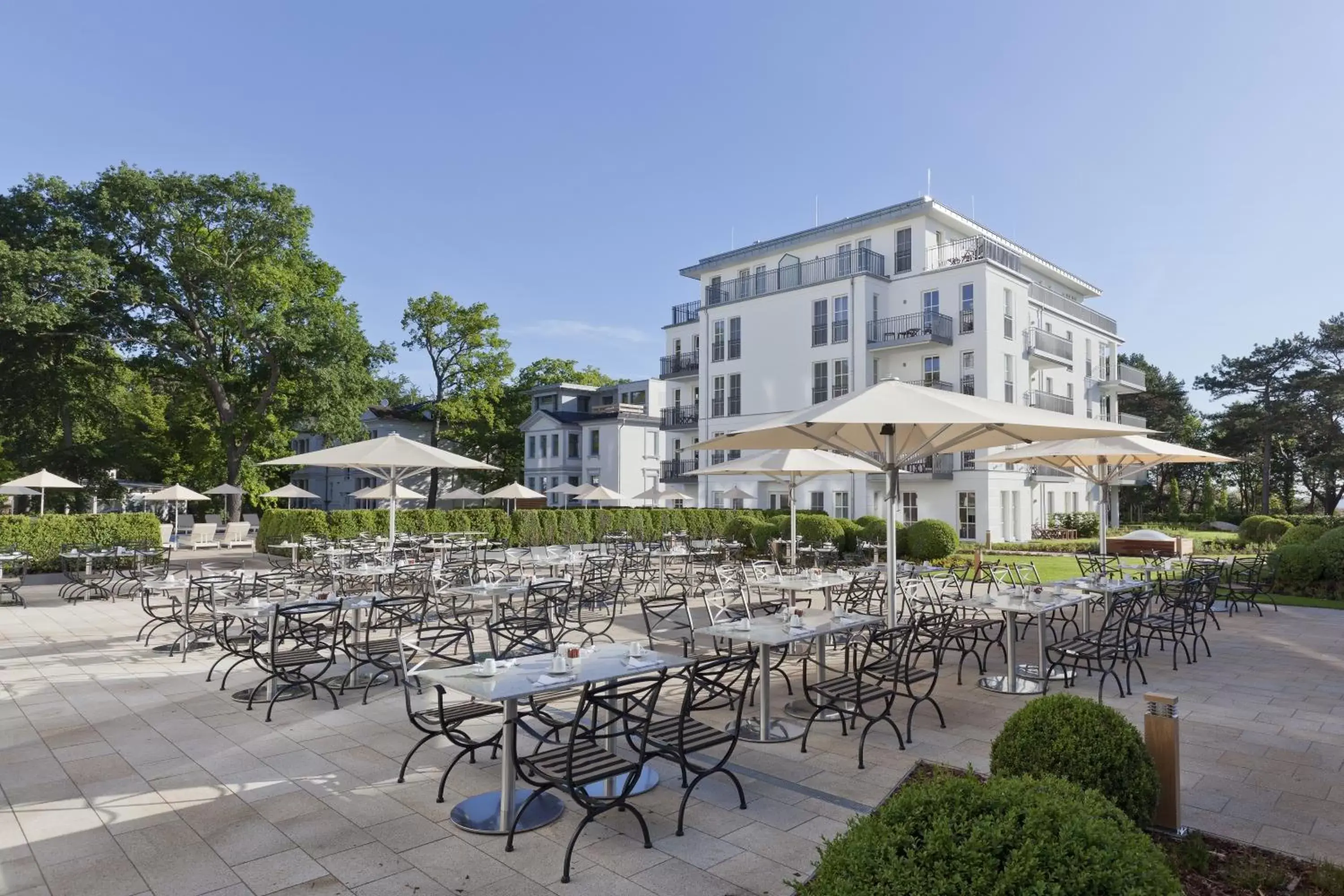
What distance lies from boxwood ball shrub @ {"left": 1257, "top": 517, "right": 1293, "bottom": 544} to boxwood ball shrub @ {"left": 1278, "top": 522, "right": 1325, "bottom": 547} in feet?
33.0

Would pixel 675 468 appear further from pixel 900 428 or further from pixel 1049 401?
pixel 900 428

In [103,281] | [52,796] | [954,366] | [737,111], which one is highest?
[737,111]

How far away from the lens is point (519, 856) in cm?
425

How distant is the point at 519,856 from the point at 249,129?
75.4ft

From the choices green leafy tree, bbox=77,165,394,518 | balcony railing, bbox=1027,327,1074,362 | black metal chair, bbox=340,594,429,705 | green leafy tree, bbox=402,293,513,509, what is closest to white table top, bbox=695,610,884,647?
black metal chair, bbox=340,594,429,705

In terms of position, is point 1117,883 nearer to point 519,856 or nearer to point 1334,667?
point 519,856

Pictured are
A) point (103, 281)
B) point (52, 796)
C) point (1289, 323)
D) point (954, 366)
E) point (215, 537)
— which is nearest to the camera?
point (52, 796)

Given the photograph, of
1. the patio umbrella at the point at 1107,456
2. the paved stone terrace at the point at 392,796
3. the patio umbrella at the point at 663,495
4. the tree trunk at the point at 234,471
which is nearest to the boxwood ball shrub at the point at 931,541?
the patio umbrella at the point at 1107,456

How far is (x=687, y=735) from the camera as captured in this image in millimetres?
4961

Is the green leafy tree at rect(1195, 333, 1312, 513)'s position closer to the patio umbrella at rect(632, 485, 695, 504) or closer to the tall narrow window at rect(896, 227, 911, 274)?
→ the tall narrow window at rect(896, 227, 911, 274)

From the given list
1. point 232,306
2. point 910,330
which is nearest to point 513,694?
point 910,330

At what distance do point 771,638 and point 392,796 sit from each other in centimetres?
310

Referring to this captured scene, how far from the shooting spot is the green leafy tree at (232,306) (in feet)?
92.7

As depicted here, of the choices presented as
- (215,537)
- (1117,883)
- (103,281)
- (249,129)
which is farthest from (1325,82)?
(215,537)
